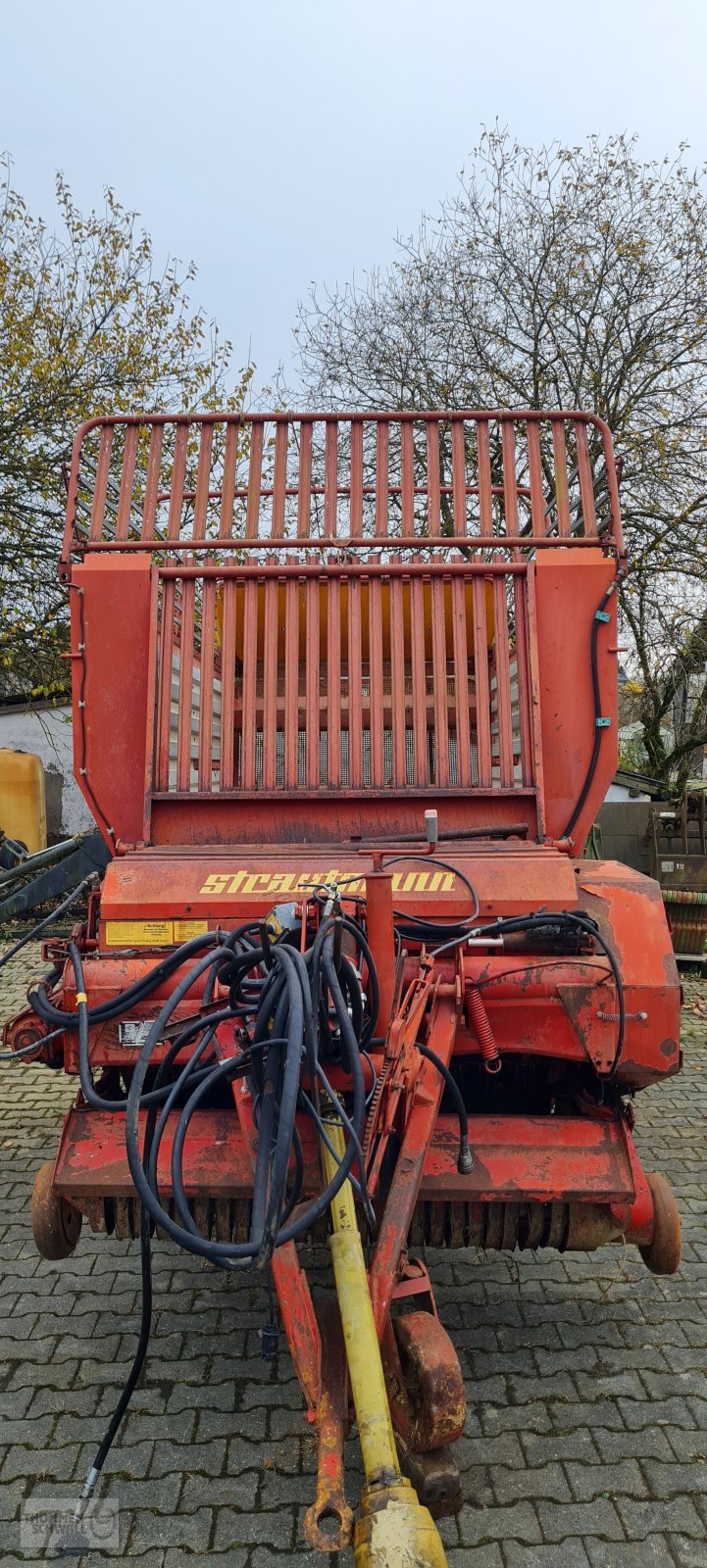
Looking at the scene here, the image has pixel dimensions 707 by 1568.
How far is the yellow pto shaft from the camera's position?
5.70 ft

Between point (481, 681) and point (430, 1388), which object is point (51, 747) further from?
point (430, 1388)

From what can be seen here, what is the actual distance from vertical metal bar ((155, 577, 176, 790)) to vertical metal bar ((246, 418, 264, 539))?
1.43ft

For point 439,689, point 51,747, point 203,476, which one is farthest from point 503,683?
point 51,747

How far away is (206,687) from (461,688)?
941 millimetres

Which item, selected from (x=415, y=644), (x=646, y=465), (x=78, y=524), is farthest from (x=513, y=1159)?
(x=646, y=465)

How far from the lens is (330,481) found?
407cm

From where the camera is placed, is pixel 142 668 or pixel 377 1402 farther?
pixel 142 668

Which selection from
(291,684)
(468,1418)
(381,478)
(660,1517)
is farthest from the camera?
(381,478)

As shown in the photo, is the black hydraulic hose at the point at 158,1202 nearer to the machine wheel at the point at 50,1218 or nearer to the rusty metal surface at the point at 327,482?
the machine wheel at the point at 50,1218

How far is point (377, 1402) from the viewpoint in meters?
1.94

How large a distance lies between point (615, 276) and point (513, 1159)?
1161 cm

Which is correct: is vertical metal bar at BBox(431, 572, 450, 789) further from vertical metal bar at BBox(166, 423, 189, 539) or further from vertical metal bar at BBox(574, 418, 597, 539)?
vertical metal bar at BBox(166, 423, 189, 539)

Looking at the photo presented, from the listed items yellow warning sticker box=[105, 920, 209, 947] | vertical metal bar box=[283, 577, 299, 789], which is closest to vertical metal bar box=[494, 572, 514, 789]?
vertical metal bar box=[283, 577, 299, 789]

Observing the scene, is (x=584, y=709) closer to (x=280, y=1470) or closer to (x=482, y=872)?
(x=482, y=872)
